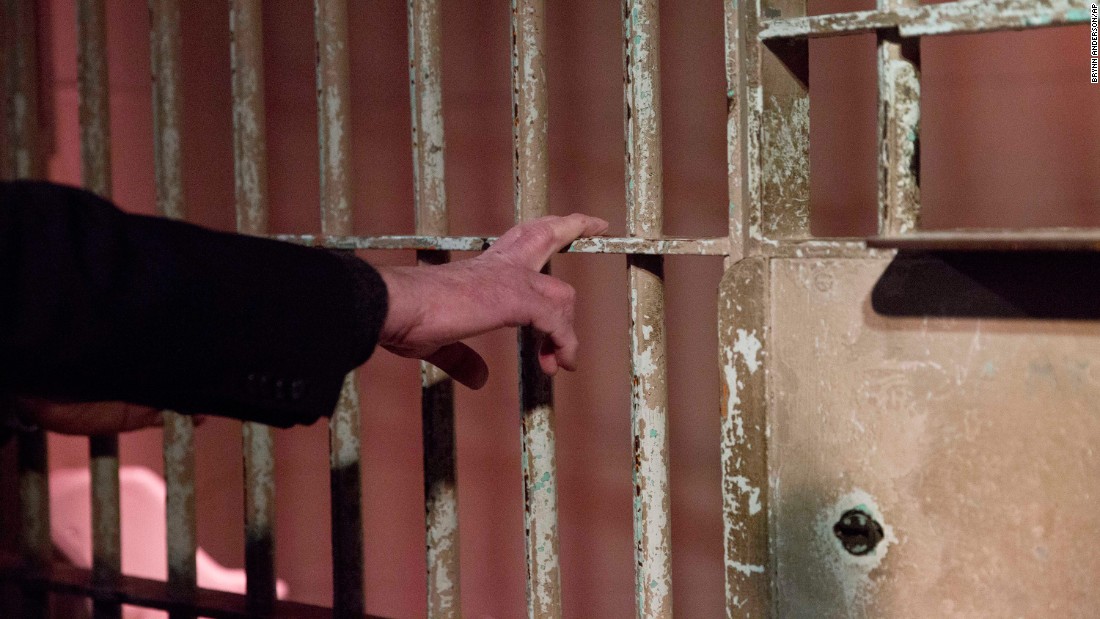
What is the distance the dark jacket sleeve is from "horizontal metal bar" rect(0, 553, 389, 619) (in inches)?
18.1

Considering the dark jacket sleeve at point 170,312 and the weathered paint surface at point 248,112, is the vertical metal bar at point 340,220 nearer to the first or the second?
the weathered paint surface at point 248,112

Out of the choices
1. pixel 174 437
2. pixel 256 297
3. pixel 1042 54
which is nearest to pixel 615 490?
pixel 174 437

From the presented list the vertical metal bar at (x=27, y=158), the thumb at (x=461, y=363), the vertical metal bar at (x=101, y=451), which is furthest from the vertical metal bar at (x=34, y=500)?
the thumb at (x=461, y=363)

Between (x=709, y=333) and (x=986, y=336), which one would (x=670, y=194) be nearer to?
(x=709, y=333)

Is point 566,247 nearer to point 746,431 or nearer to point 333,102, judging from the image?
point 746,431

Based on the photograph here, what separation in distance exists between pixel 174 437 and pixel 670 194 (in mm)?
974

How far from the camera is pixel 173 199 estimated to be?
1.33 m

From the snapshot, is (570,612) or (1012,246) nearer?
(1012,246)

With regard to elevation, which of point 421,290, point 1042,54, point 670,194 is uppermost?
point 1042,54

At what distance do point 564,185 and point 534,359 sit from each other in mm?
890

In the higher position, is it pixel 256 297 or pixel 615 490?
pixel 256 297

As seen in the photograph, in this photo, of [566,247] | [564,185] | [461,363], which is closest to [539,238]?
[566,247]

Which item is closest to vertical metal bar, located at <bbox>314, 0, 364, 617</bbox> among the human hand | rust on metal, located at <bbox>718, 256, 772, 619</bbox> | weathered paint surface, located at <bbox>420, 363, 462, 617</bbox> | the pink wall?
weathered paint surface, located at <bbox>420, 363, 462, 617</bbox>

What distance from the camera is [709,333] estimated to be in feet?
6.18
